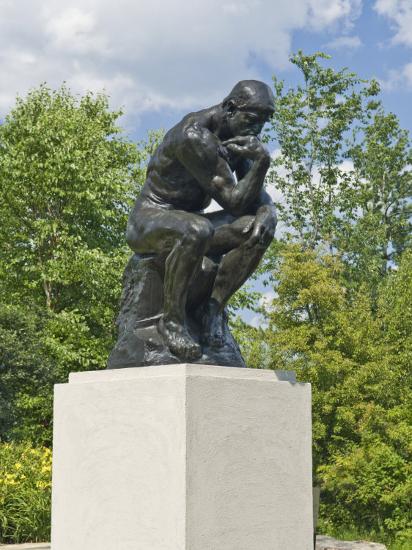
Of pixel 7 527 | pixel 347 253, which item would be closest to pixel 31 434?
pixel 7 527

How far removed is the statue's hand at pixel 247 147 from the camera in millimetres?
5504

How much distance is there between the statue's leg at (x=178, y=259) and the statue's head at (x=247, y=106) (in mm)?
686

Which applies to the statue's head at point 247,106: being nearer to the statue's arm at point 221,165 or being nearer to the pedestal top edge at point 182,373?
the statue's arm at point 221,165

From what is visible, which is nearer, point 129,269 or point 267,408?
point 267,408

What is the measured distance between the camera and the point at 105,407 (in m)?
5.29

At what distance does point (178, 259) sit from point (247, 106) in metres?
1.10

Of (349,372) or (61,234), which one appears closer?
(349,372)

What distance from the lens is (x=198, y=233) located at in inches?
212

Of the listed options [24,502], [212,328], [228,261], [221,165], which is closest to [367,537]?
[24,502]

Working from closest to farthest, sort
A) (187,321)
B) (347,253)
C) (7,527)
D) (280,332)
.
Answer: (187,321) < (7,527) < (280,332) < (347,253)

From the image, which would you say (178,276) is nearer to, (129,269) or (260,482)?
(129,269)

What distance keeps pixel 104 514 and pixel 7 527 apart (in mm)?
5977

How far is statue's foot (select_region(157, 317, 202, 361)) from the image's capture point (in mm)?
5320

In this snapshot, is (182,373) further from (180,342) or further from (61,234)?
(61,234)
